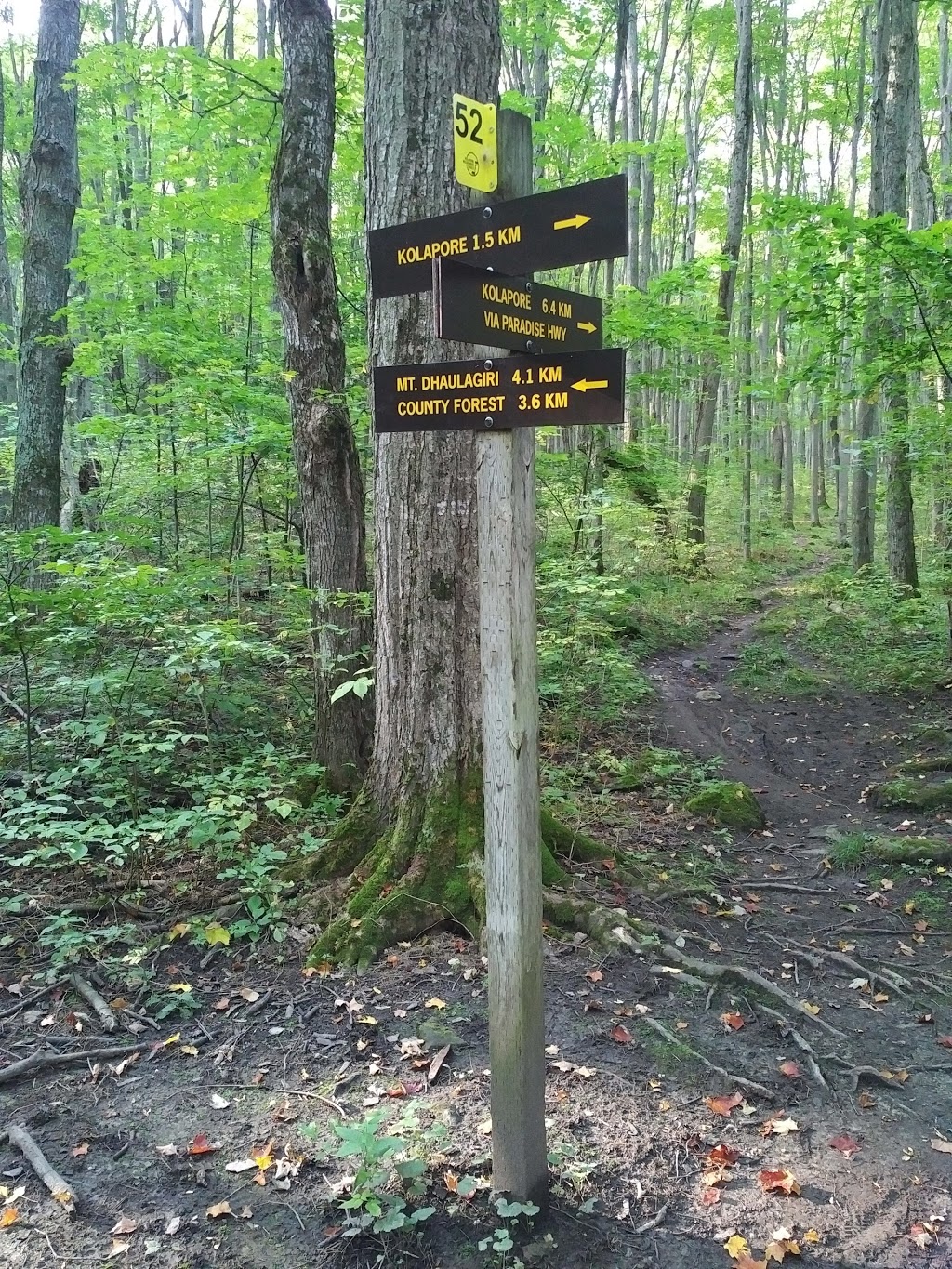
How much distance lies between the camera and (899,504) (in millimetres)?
13594

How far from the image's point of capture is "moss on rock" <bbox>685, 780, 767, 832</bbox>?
681 centimetres

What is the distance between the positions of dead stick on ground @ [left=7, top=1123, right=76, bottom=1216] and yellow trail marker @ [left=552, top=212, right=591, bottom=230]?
3520 millimetres

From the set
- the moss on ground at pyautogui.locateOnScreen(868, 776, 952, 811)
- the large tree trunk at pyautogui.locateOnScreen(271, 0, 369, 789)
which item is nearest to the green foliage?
the large tree trunk at pyautogui.locateOnScreen(271, 0, 369, 789)

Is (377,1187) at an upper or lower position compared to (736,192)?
lower

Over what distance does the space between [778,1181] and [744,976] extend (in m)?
1.25

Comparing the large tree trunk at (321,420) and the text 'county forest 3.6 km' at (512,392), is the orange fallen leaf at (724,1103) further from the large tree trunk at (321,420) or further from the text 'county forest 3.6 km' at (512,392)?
the large tree trunk at (321,420)

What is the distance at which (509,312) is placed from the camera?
2479 millimetres

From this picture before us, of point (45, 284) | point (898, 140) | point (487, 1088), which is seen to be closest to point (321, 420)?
point (487, 1088)

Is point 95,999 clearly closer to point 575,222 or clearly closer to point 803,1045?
point 803,1045

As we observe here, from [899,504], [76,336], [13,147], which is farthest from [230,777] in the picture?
[13,147]

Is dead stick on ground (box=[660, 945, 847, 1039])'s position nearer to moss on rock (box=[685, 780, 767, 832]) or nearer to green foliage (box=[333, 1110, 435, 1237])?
green foliage (box=[333, 1110, 435, 1237])

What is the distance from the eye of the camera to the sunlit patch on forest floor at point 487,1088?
2707mm

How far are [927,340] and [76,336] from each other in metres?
9.98

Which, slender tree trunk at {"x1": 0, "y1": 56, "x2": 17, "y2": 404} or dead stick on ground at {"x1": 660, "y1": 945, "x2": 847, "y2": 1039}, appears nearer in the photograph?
dead stick on ground at {"x1": 660, "y1": 945, "x2": 847, "y2": 1039}
